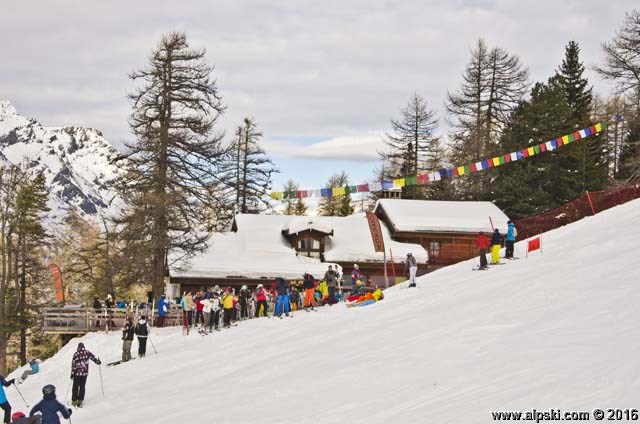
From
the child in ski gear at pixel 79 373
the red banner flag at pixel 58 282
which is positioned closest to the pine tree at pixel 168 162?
the red banner flag at pixel 58 282

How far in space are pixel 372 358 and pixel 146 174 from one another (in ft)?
68.4

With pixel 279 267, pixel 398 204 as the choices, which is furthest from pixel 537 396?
pixel 398 204

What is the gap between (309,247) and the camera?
40.2 meters

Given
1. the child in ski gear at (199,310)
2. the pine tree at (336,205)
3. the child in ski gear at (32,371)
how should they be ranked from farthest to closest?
the pine tree at (336,205) < the child in ski gear at (199,310) < the child in ski gear at (32,371)

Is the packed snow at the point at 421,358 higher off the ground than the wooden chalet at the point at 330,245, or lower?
lower

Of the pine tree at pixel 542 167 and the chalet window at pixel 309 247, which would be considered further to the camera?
the pine tree at pixel 542 167

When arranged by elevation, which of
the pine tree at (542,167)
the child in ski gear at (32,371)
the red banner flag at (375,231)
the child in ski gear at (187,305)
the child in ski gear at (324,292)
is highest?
the pine tree at (542,167)

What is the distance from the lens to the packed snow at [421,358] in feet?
32.3

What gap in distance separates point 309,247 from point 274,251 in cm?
240

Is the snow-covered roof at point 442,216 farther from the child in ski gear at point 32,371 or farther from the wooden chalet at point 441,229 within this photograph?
the child in ski gear at point 32,371

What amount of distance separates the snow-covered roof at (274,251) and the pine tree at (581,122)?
13.8 metres

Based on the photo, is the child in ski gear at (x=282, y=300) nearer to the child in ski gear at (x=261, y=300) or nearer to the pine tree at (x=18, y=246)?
the child in ski gear at (x=261, y=300)

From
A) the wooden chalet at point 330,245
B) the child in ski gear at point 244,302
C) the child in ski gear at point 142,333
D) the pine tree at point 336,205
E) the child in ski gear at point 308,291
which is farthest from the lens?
the pine tree at point 336,205

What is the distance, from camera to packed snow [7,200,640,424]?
9.86m
